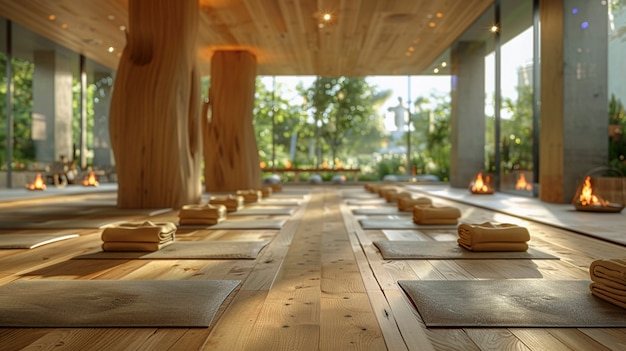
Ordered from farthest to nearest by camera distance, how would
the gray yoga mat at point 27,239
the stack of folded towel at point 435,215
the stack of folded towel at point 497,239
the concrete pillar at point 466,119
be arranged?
the concrete pillar at point 466,119, the stack of folded towel at point 435,215, the gray yoga mat at point 27,239, the stack of folded towel at point 497,239

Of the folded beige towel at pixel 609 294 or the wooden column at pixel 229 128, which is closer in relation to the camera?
the folded beige towel at pixel 609 294

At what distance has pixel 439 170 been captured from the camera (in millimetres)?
12602

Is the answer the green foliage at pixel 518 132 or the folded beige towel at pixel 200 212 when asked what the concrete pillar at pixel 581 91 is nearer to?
the green foliage at pixel 518 132

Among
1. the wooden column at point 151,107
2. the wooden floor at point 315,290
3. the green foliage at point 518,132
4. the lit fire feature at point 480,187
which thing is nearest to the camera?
the wooden floor at point 315,290

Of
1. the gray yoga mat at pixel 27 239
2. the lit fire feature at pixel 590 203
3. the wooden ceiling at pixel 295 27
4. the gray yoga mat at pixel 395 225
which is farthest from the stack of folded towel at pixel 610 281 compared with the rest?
the wooden ceiling at pixel 295 27

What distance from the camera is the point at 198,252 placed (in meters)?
2.62

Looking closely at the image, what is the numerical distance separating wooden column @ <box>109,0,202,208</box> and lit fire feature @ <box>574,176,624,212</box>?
3.52 m

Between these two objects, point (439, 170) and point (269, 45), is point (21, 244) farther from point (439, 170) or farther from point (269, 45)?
point (439, 170)

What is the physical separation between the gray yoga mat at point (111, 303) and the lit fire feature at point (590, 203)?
13.1 ft

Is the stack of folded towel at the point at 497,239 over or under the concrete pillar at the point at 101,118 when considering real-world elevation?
under

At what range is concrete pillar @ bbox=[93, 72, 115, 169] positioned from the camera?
11.9 meters

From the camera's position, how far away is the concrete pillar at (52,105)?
33.7 feet

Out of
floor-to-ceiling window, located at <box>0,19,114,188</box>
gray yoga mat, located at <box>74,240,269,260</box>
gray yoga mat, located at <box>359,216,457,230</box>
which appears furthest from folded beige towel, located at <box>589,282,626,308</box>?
floor-to-ceiling window, located at <box>0,19,114,188</box>

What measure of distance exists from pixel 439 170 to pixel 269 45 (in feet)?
17.8
